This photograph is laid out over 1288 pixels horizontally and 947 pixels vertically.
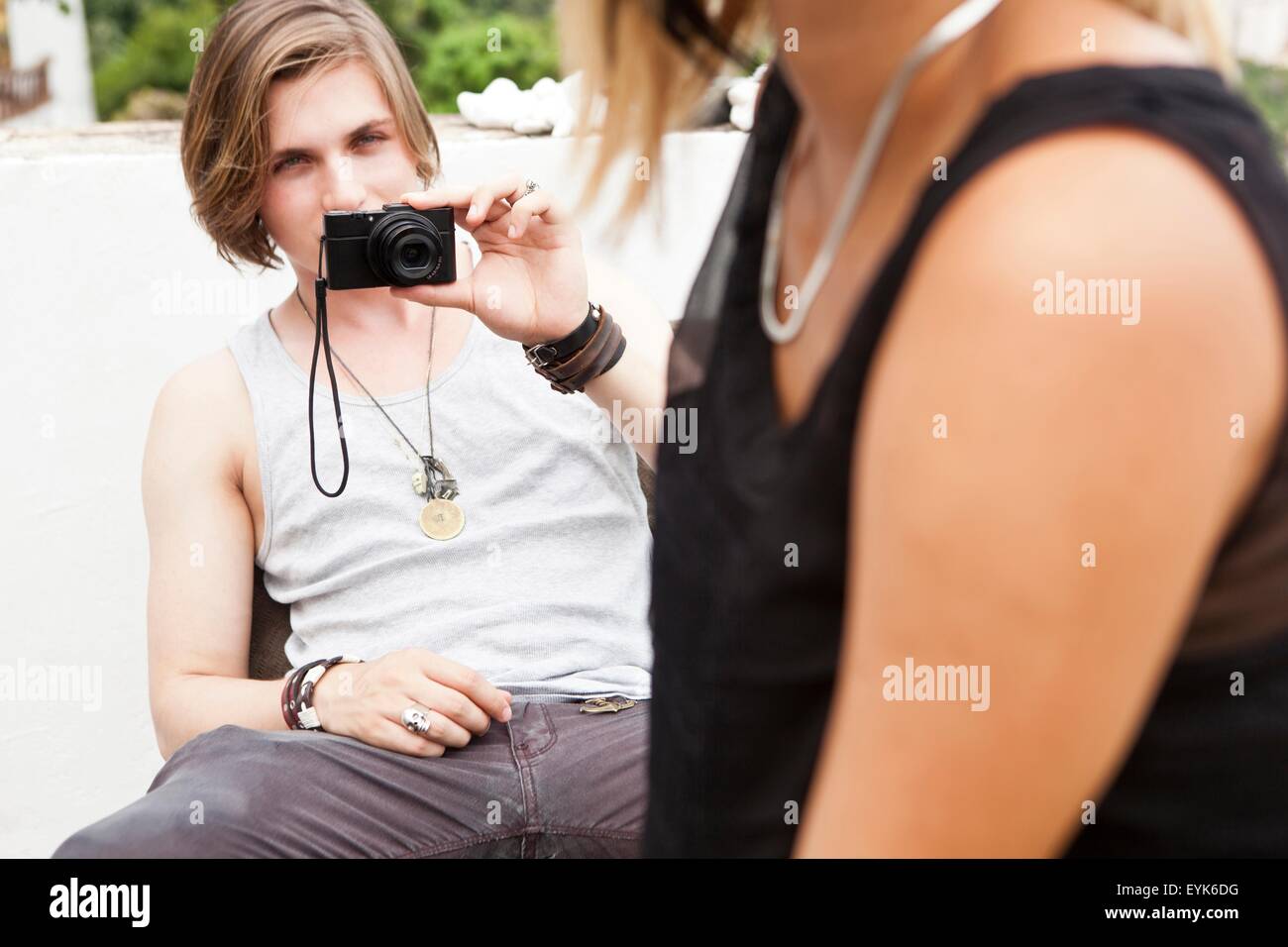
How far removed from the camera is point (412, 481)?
2.13m

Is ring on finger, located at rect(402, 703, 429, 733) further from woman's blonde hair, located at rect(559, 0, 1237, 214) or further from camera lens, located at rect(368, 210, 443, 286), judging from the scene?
woman's blonde hair, located at rect(559, 0, 1237, 214)

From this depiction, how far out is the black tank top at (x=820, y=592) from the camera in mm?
478

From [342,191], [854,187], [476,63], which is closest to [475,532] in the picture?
[342,191]

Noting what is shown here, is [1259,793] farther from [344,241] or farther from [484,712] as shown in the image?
[344,241]

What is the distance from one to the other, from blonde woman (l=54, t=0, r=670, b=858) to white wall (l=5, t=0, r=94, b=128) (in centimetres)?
1235

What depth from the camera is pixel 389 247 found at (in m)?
1.92

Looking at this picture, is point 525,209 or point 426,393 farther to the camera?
point 426,393

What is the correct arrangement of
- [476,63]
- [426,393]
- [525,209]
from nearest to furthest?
1. [525,209]
2. [426,393]
3. [476,63]

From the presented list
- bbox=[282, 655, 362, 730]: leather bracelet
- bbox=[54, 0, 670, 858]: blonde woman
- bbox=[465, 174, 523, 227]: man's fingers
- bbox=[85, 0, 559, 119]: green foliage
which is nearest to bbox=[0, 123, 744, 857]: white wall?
bbox=[54, 0, 670, 858]: blonde woman

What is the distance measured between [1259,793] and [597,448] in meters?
1.61

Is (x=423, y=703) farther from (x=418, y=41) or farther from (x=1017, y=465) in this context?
(x=418, y=41)

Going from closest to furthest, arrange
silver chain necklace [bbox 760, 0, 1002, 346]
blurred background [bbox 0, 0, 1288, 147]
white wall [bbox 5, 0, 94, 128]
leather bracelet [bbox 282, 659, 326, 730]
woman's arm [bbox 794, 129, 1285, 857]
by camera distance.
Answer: woman's arm [bbox 794, 129, 1285, 857] → silver chain necklace [bbox 760, 0, 1002, 346] → leather bracelet [bbox 282, 659, 326, 730] → blurred background [bbox 0, 0, 1288, 147] → white wall [bbox 5, 0, 94, 128]

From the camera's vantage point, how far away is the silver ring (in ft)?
5.98

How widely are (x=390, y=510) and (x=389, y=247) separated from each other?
0.43 meters
